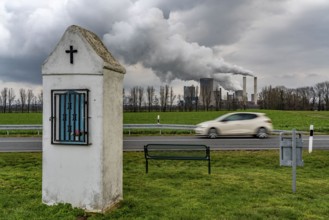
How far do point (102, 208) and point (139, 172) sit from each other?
142 inches

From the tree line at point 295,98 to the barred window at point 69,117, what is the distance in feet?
319

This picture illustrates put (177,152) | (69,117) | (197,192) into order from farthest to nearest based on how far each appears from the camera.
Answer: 1. (177,152)
2. (197,192)
3. (69,117)

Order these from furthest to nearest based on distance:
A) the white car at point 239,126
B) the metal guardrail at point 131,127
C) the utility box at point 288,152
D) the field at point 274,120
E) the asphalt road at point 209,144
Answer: the field at point 274,120 → the metal guardrail at point 131,127 → the white car at point 239,126 → the asphalt road at point 209,144 → the utility box at point 288,152

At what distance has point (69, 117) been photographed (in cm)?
587

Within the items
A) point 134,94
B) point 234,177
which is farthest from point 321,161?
point 134,94

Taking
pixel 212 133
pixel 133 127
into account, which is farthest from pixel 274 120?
pixel 133 127

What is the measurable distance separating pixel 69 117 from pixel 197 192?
9.80ft

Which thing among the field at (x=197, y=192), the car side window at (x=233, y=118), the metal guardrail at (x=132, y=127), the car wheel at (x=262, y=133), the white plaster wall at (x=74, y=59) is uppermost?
the white plaster wall at (x=74, y=59)

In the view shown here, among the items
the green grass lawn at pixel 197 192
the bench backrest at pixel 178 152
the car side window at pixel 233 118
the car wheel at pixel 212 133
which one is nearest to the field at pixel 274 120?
the car side window at pixel 233 118

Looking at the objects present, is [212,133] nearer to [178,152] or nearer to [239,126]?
[239,126]

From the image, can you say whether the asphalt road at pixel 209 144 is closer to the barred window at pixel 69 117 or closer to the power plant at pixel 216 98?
the barred window at pixel 69 117

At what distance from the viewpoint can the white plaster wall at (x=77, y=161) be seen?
5.58m

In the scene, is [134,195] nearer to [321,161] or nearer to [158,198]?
[158,198]

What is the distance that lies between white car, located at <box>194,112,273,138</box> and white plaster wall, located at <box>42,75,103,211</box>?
13966mm
